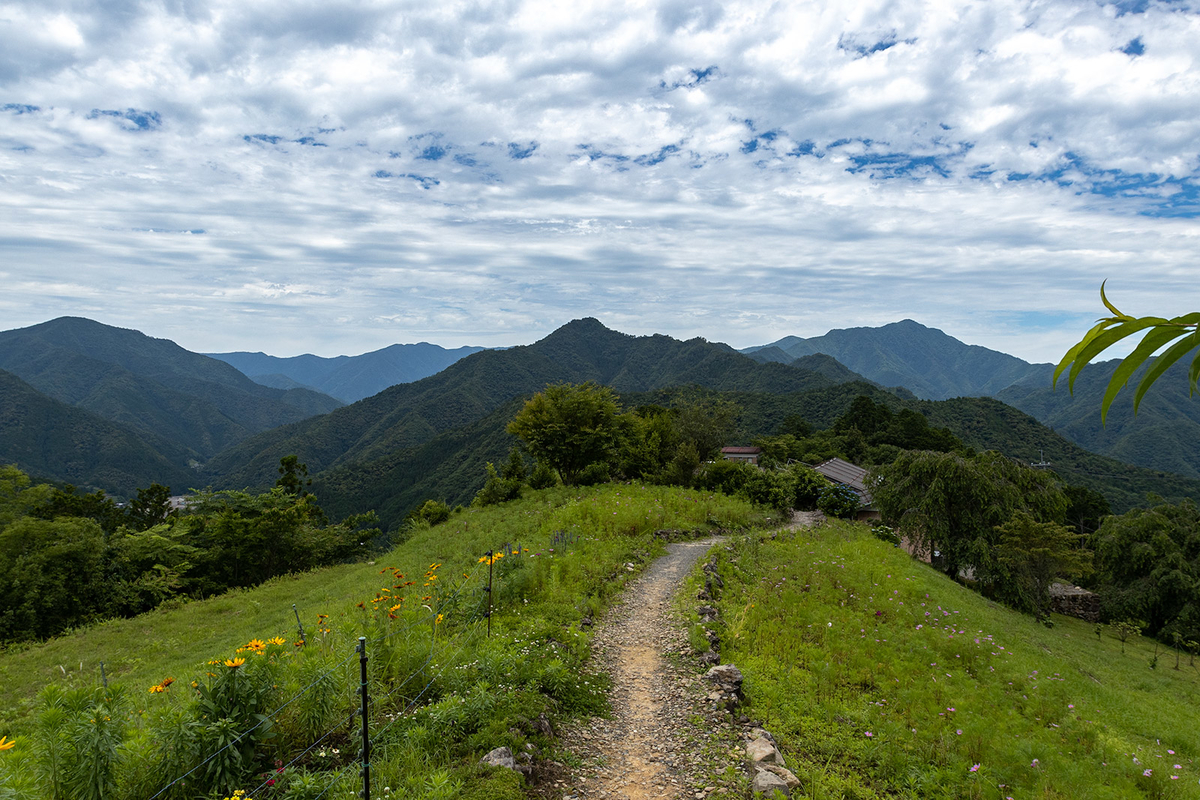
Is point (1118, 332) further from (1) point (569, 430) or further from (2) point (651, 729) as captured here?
(1) point (569, 430)

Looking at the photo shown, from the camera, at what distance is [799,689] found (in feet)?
23.5

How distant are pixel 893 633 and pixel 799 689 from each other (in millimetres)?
3134

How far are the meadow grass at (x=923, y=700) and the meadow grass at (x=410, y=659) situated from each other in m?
2.47

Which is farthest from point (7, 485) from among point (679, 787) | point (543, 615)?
point (679, 787)

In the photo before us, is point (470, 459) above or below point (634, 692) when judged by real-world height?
below

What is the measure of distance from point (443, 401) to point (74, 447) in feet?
293

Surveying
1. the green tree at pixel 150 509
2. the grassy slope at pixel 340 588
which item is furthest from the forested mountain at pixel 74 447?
the grassy slope at pixel 340 588

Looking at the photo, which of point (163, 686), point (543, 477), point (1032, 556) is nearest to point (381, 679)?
point (163, 686)

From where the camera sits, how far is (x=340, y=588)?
14.3 m

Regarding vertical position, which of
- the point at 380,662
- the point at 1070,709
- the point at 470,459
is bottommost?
the point at 470,459

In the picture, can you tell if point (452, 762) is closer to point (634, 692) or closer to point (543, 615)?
point (634, 692)

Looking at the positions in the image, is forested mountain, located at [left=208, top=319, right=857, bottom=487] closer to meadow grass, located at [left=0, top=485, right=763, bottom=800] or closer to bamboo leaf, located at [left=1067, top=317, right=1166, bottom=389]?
meadow grass, located at [left=0, top=485, right=763, bottom=800]

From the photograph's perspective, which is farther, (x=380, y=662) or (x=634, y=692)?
(x=634, y=692)

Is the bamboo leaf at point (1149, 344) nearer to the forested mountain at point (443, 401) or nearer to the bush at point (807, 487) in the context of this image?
the bush at point (807, 487)
